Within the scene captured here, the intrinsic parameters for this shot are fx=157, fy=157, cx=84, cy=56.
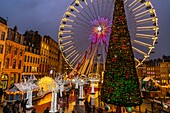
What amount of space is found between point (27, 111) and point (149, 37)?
17.8m

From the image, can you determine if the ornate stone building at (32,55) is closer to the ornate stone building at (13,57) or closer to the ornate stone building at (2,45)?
the ornate stone building at (13,57)

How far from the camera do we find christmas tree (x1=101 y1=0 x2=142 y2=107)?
9359 mm

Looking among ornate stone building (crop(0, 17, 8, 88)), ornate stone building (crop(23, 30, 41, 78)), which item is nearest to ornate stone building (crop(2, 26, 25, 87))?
ornate stone building (crop(0, 17, 8, 88))

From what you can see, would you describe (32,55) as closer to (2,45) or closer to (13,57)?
(13,57)

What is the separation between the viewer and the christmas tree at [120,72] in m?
9.36

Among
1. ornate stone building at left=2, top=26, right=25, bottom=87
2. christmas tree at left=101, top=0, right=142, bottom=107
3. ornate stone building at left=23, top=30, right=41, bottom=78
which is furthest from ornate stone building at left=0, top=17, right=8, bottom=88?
christmas tree at left=101, top=0, right=142, bottom=107

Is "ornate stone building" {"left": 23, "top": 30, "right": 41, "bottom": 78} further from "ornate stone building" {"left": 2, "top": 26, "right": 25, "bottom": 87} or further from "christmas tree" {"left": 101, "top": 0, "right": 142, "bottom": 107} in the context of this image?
"christmas tree" {"left": 101, "top": 0, "right": 142, "bottom": 107}

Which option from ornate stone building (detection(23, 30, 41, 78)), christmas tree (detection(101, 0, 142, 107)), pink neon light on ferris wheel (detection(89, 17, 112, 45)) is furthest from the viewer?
ornate stone building (detection(23, 30, 41, 78))

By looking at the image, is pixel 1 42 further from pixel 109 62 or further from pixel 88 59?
pixel 109 62

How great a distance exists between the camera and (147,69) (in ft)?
310

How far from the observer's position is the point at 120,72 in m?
9.70

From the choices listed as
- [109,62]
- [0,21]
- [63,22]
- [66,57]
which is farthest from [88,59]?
[0,21]

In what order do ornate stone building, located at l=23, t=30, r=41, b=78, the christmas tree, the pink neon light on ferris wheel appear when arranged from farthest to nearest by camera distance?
ornate stone building, located at l=23, t=30, r=41, b=78 < the pink neon light on ferris wheel < the christmas tree

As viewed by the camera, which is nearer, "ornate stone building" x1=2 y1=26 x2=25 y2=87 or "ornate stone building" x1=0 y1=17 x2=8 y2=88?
"ornate stone building" x1=0 y1=17 x2=8 y2=88
